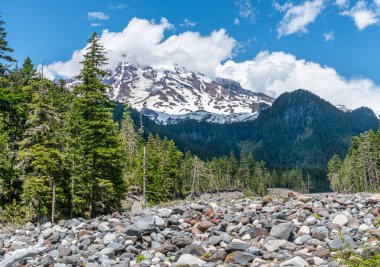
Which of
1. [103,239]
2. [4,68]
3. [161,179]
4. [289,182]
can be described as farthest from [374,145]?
[289,182]

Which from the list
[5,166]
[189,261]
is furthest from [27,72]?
[189,261]

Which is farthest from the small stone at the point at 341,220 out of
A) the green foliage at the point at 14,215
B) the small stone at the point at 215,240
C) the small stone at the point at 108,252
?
the green foliage at the point at 14,215

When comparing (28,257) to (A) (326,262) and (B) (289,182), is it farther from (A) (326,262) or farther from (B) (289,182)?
(B) (289,182)

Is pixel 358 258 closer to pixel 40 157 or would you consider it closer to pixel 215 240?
pixel 215 240

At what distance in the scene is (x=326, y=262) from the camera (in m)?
9.77

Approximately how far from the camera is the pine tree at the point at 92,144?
29.0 meters

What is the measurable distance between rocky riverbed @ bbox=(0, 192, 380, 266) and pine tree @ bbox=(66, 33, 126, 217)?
12753 mm

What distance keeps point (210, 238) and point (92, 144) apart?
1889cm

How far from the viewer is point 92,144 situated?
29.0m

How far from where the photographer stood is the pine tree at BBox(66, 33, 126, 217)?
95.0 ft

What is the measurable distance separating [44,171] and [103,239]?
46.4 ft

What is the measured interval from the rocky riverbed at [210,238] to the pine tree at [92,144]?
12753 mm

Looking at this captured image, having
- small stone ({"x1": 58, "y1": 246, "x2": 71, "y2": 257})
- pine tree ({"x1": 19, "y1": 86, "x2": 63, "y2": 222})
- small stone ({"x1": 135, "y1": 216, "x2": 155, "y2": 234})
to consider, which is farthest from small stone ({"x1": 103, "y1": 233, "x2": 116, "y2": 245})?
pine tree ({"x1": 19, "y1": 86, "x2": 63, "y2": 222})

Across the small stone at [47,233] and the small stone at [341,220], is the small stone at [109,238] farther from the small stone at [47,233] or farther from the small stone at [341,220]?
the small stone at [341,220]
